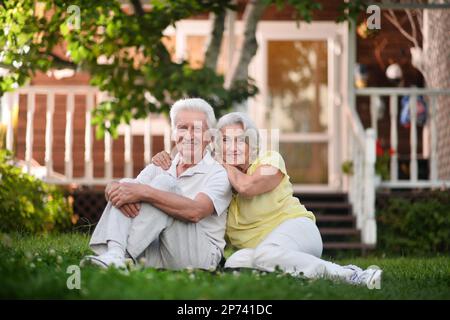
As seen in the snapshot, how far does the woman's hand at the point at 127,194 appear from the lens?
438 cm

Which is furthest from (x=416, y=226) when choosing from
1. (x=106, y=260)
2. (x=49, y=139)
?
(x=106, y=260)

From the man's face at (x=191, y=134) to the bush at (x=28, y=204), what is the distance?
2744mm

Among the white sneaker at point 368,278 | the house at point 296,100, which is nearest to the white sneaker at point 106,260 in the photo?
the white sneaker at point 368,278

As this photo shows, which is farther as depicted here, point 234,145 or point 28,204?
point 28,204

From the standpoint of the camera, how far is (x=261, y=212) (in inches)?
190

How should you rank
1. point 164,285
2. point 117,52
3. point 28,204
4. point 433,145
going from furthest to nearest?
point 433,145
point 117,52
point 28,204
point 164,285

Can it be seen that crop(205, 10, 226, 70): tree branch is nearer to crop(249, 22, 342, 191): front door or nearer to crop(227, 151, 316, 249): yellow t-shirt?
crop(249, 22, 342, 191): front door

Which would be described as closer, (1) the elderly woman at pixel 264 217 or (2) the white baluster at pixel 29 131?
(1) the elderly woman at pixel 264 217

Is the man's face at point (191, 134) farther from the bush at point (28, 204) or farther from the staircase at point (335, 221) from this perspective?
the staircase at point (335, 221)

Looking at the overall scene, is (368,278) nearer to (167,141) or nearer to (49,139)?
(167,141)

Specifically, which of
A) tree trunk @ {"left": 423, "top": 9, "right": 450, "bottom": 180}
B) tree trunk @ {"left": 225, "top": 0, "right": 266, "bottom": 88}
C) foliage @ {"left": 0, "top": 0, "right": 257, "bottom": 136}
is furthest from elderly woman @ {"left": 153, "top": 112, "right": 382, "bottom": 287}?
tree trunk @ {"left": 423, "top": 9, "right": 450, "bottom": 180}

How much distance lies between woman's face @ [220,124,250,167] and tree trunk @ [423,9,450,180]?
564 cm

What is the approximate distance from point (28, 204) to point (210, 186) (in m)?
3.54
